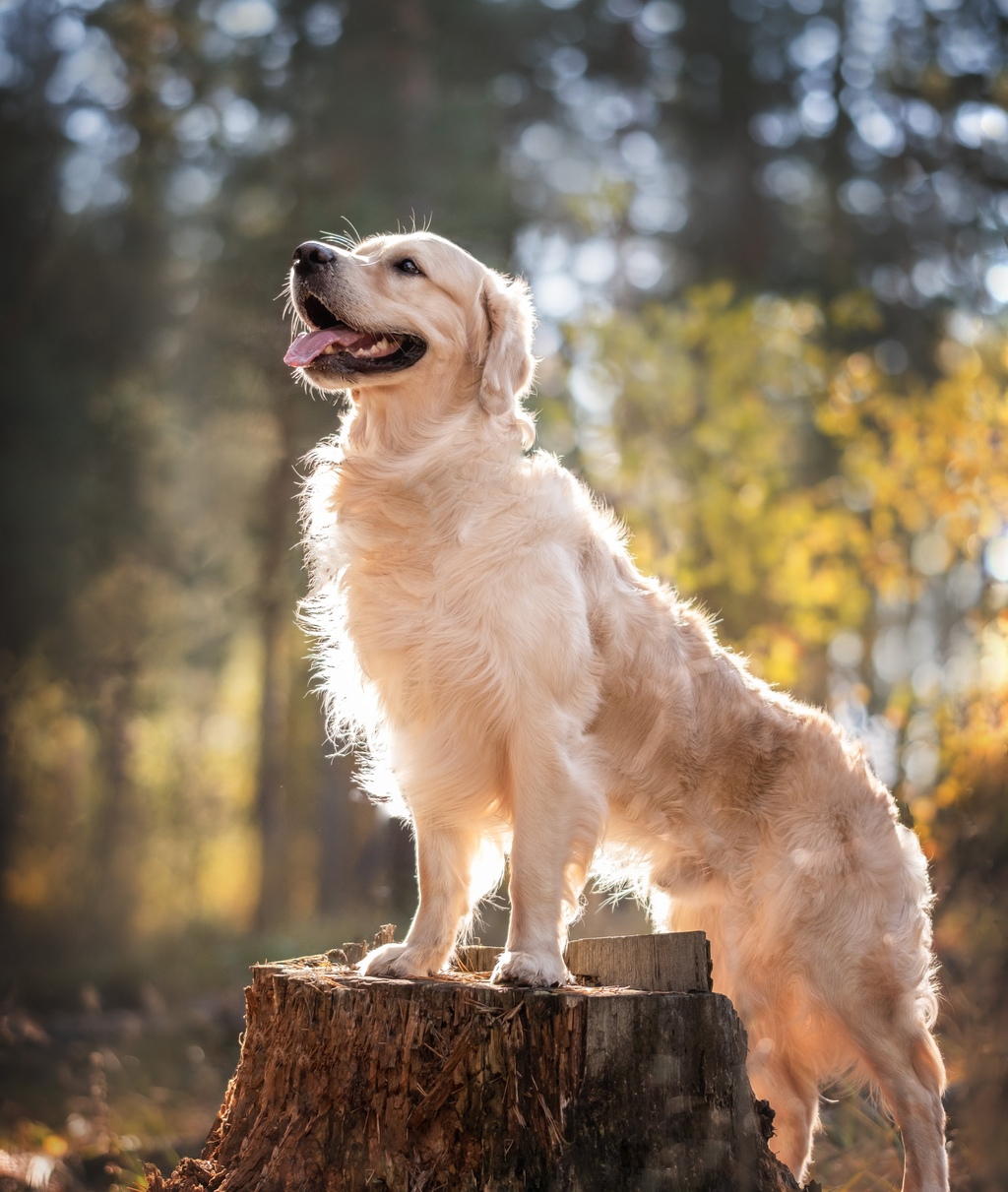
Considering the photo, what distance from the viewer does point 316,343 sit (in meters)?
3.24

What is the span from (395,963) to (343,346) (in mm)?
1766

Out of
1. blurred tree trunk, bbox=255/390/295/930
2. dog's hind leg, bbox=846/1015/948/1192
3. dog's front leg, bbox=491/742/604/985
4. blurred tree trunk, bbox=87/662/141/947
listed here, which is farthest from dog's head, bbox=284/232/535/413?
blurred tree trunk, bbox=87/662/141/947

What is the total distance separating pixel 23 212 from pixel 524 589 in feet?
37.5

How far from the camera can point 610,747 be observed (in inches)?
128

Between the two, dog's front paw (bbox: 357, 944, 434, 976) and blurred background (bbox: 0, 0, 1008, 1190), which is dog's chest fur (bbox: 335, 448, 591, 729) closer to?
dog's front paw (bbox: 357, 944, 434, 976)

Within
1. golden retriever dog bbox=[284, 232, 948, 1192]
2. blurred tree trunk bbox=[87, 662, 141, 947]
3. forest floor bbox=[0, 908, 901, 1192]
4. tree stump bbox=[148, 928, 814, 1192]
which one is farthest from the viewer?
blurred tree trunk bbox=[87, 662, 141, 947]

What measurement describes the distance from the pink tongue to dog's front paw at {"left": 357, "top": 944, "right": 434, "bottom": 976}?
1681 mm

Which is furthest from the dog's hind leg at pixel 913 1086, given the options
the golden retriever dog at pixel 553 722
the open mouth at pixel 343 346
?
the open mouth at pixel 343 346

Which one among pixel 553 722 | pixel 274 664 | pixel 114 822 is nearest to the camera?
pixel 553 722

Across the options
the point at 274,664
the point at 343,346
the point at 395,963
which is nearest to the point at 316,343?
the point at 343,346

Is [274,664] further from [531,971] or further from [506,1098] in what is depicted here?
[506,1098]

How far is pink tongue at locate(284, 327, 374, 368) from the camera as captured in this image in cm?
321

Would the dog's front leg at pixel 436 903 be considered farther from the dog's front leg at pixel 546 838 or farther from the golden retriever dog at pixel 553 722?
the dog's front leg at pixel 546 838

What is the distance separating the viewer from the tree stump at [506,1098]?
2.34 metres
